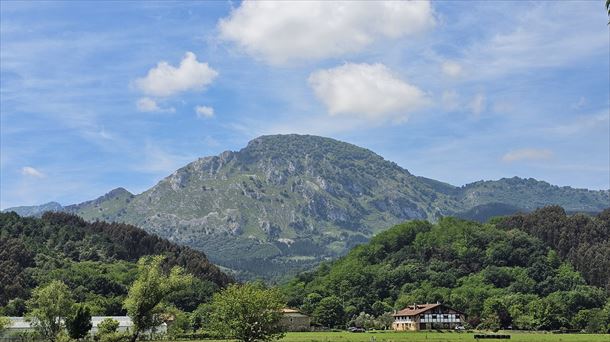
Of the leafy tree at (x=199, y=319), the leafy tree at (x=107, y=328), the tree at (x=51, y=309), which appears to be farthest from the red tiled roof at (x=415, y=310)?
the tree at (x=51, y=309)

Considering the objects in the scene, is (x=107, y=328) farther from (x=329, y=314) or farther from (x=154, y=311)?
(x=329, y=314)

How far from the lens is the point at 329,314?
18775 cm

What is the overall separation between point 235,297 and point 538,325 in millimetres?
103203

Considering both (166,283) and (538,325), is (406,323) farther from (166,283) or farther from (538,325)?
(166,283)

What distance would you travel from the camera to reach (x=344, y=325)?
186625 mm

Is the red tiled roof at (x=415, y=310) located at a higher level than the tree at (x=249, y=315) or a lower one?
lower

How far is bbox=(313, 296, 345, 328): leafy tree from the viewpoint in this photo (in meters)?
187

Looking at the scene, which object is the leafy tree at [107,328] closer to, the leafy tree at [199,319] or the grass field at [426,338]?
the grass field at [426,338]

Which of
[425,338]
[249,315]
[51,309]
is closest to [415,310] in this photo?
[425,338]

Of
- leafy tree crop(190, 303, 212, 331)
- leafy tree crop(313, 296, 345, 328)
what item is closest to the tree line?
leafy tree crop(190, 303, 212, 331)

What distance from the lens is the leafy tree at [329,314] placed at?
18712 centimetres

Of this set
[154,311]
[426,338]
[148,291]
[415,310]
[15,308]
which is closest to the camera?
[148,291]

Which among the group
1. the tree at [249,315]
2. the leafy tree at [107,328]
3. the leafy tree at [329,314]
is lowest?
the leafy tree at [329,314]

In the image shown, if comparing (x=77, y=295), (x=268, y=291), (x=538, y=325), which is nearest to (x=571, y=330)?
(x=538, y=325)
